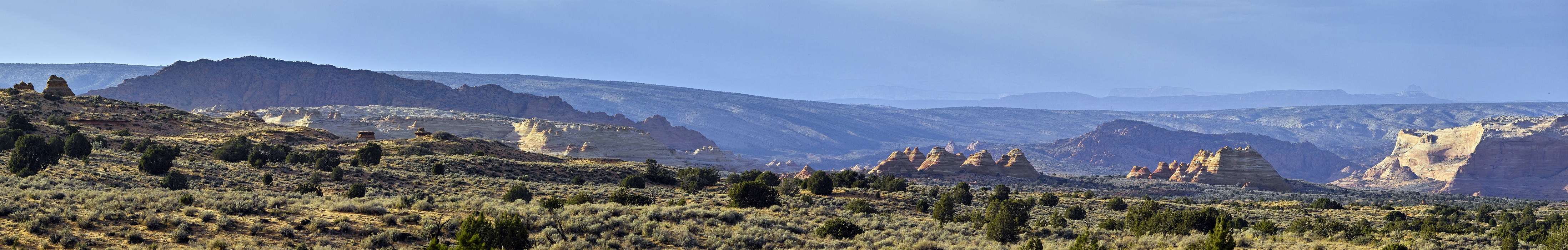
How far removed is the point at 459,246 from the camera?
1593 centimetres

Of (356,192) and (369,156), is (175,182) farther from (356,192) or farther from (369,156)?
(369,156)

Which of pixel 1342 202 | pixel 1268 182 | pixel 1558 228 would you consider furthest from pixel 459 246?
pixel 1268 182

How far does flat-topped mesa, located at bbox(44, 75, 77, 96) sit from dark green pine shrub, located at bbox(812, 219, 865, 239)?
7258 centimetres

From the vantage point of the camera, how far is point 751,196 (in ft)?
108

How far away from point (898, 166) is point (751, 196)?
8958 cm

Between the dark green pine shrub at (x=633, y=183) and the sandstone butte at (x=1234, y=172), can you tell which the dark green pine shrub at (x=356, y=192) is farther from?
the sandstone butte at (x=1234, y=172)

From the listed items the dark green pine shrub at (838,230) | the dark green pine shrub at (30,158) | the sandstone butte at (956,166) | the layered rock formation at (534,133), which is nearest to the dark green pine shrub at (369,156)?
the dark green pine shrub at (30,158)

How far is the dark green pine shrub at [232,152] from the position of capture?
144ft

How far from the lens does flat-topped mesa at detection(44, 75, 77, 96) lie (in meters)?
77.1

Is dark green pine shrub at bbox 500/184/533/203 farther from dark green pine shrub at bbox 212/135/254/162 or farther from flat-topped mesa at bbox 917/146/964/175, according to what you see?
flat-topped mesa at bbox 917/146/964/175

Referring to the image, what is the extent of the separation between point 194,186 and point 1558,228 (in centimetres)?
3834

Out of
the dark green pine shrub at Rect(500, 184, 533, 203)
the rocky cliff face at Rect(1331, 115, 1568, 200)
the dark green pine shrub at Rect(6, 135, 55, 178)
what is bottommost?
the rocky cliff face at Rect(1331, 115, 1568, 200)

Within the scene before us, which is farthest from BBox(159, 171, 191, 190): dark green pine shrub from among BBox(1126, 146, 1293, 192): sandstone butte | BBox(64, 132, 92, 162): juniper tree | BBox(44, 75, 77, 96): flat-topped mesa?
BBox(1126, 146, 1293, 192): sandstone butte

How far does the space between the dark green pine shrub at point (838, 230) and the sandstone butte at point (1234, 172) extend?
94.1m
